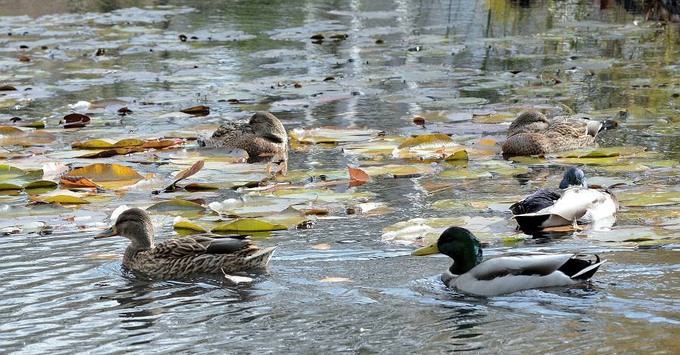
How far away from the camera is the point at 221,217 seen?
823 cm

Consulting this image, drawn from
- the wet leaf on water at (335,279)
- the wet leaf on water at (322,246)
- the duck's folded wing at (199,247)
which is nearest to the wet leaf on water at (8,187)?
the duck's folded wing at (199,247)

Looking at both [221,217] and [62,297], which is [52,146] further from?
[62,297]

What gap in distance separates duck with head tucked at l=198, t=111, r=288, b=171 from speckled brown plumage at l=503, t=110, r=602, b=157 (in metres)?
1.98

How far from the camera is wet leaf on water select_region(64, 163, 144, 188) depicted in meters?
9.33

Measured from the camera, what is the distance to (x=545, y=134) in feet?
34.7

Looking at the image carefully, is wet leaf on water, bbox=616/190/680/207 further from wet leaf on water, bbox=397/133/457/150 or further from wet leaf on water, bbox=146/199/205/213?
wet leaf on water, bbox=146/199/205/213

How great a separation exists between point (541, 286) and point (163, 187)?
352 cm

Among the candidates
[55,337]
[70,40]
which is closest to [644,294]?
[55,337]

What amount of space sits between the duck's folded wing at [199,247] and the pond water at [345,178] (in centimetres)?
18

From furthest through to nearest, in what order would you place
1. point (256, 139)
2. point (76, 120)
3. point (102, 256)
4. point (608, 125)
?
point (76, 120)
point (608, 125)
point (256, 139)
point (102, 256)

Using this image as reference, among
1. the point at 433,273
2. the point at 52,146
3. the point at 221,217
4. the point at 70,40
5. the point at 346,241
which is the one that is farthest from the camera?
the point at 70,40

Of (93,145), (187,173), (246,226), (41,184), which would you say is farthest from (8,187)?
(246,226)

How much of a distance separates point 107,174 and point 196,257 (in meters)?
2.34

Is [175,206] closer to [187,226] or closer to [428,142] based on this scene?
[187,226]
